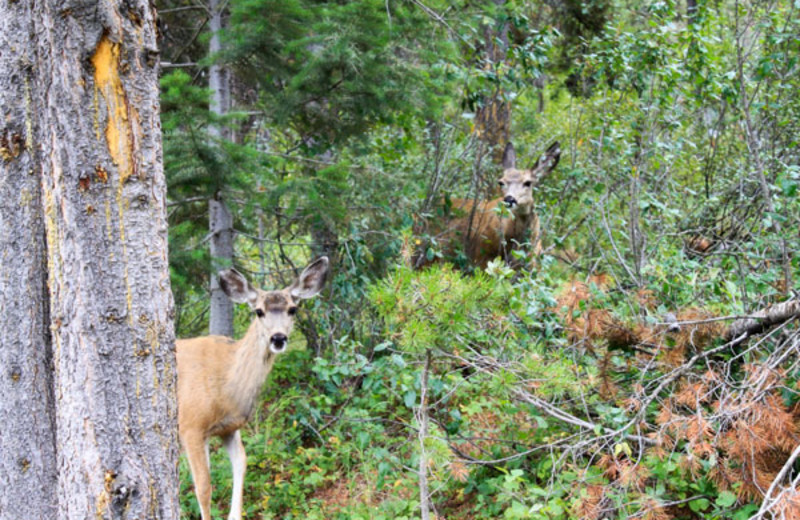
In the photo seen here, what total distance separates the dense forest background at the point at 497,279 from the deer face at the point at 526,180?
0.28 meters

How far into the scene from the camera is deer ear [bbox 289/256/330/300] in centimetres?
697

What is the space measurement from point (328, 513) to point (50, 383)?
2.83 metres

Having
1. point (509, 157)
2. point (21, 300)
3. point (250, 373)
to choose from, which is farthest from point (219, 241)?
point (21, 300)

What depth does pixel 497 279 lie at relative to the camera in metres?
4.56

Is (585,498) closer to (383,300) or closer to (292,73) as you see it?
(383,300)

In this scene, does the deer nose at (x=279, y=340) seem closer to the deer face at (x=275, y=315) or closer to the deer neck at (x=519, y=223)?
the deer face at (x=275, y=315)

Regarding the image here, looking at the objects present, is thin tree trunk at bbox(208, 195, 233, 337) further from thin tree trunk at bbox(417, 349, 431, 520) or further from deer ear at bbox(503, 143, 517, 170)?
deer ear at bbox(503, 143, 517, 170)

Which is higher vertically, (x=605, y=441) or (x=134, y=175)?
(x=134, y=175)

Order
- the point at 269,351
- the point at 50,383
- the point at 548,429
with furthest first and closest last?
1. the point at 269,351
2. the point at 548,429
3. the point at 50,383

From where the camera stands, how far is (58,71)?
3.22m

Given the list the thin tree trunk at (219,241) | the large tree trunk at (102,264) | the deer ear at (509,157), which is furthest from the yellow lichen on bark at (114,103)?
the deer ear at (509,157)

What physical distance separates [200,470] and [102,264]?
331cm

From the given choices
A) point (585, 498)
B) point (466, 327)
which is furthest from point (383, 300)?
point (585, 498)

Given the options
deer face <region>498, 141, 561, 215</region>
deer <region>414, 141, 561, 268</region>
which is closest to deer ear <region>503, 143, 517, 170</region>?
deer <region>414, 141, 561, 268</region>
